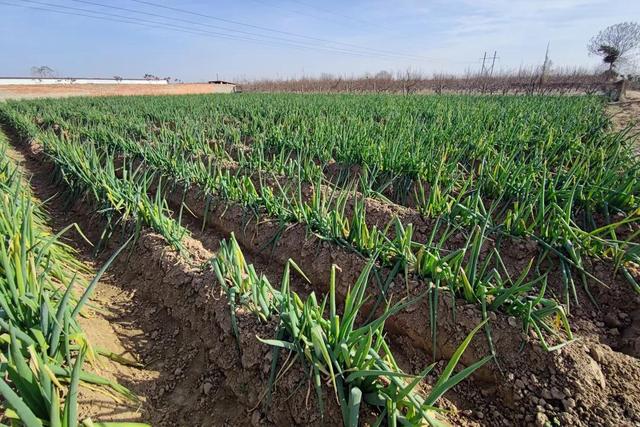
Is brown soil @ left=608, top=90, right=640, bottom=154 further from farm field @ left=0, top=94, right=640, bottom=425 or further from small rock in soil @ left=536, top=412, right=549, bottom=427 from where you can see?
small rock in soil @ left=536, top=412, right=549, bottom=427

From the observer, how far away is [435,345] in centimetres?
200

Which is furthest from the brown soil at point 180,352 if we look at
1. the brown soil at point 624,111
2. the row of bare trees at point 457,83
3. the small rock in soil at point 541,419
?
A: the row of bare trees at point 457,83

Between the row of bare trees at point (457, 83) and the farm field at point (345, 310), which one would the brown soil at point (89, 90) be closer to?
the row of bare trees at point (457, 83)

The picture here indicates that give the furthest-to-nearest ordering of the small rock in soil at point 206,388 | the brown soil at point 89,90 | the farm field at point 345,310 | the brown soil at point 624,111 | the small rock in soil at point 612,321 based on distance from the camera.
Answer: the brown soil at point 89,90, the brown soil at point 624,111, the small rock in soil at point 612,321, the small rock in soil at point 206,388, the farm field at point 345,310

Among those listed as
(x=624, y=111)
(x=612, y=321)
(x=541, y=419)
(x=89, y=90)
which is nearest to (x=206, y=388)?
(x=541, y=419)

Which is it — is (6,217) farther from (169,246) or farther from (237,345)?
(237,345)

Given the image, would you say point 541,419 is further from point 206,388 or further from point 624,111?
point 624,111


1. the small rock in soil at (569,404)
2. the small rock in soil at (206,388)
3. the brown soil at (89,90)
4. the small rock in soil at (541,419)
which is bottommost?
the small rock in soil at (206,388)

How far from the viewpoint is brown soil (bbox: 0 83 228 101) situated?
71.5ft

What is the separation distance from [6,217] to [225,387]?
181 cm

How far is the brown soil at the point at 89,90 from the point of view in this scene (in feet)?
71.5

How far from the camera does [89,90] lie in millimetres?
24406

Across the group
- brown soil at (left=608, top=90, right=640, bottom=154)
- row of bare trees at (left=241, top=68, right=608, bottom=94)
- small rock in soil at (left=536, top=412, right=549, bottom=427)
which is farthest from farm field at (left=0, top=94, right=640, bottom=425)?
row of bare trees at (left=241, top=68, right=608, bottom=94)

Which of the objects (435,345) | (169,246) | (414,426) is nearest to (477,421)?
(435,345)
